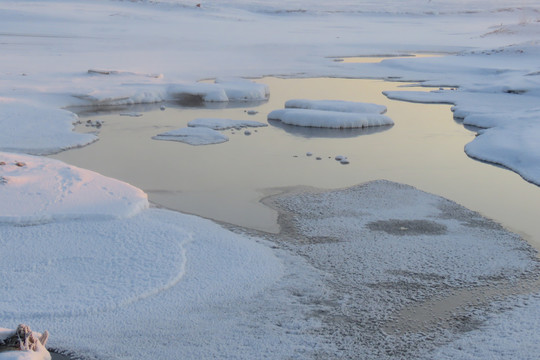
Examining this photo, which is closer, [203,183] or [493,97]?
[203,183]

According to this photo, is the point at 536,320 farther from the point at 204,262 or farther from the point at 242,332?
the point at 204,262

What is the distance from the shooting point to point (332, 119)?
9766mm

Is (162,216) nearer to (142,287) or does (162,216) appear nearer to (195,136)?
(142,287)

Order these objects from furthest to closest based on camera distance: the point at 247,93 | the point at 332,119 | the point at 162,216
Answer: the point at 247,93
the point at 332,119
the point at 162,216

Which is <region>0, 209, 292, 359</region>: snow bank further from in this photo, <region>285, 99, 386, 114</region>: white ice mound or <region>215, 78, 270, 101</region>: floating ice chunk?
<region>215, 78, 270, 101</region>: floating ice chunk

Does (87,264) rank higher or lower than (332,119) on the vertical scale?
lower

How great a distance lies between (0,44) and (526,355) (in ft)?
57.9

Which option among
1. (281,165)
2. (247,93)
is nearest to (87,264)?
(281,165)

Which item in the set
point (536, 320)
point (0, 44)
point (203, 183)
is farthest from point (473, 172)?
point (0, 44)

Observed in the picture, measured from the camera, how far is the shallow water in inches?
243

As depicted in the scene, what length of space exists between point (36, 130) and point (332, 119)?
3.97 meters

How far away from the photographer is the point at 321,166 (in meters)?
7.58

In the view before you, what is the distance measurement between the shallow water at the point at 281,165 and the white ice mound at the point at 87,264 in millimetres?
934

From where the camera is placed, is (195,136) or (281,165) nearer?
(281,165)
